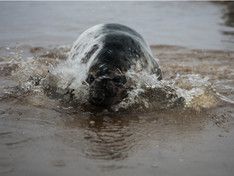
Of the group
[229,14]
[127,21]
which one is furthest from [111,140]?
[229,14]

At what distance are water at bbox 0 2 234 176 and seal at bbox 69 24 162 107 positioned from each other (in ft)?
0.41

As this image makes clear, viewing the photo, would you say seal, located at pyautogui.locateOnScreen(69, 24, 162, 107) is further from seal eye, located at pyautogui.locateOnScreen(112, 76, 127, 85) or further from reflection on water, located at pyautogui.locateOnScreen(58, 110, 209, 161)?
reflection on water, located at pyautogui.locateOnScreen(58, 110, 209, 161)

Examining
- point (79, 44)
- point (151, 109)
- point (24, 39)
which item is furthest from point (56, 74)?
point (24, 39)

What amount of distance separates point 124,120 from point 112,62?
2.34 ft

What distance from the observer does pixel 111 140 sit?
4242mm

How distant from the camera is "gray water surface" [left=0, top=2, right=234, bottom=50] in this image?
10.2m

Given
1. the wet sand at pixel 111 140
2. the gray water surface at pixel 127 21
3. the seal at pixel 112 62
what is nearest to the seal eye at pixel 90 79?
the seal at pixel 112 62

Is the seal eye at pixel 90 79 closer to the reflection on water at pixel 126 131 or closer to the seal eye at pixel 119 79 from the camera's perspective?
the seal eye at pixel 119 79

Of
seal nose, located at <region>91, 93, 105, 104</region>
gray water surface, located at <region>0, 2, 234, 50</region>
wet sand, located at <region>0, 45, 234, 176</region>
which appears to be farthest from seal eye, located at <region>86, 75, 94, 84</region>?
gray water surface, located at <region>0, 2, 234, 50</region>

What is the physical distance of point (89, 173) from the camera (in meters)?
3.51

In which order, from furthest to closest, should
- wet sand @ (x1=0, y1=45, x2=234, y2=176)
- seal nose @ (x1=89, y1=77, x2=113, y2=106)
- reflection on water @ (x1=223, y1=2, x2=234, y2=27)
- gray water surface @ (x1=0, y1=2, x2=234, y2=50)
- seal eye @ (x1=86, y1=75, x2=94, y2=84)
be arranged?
reflection on water @ (x1=223, y1=2, x2=234, y2=27), gray water surface @ (x1=0, y1=2, x2=234, y2=50), seal eye @ (x1=86, y1=75, x2=94, y2=84), seal nose @ (x1=89, y1=77, x2=113, y2=106), wet sand @ (x1=0, y1=45, x2=234, y2=176)

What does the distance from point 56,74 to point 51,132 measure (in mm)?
1910

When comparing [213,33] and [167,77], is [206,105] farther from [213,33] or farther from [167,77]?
[213,33]

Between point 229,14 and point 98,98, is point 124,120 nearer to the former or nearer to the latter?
point 98,98
